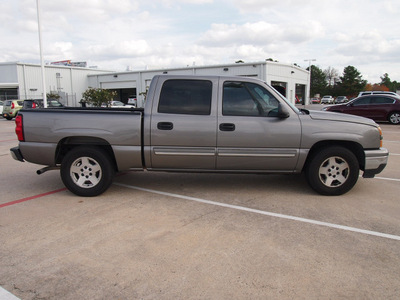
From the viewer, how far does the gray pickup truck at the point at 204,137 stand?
16.7ft

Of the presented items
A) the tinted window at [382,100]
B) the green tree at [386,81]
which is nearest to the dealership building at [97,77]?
the tinted window at [382,100]

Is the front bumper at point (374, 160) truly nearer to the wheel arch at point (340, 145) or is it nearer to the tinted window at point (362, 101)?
the wheel arch at point (340, 145)

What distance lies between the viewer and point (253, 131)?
5070mm

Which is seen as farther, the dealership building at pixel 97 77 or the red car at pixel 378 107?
the dealership building at pixel 97 77

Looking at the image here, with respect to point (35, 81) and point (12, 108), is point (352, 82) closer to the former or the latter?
point (35, 81)

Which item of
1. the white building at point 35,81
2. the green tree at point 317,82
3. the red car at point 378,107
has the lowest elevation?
the red car at point 378,107

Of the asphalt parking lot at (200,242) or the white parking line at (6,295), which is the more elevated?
the asphalt parking lot at (200,242)

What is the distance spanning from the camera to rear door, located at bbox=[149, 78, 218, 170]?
16.6 ft

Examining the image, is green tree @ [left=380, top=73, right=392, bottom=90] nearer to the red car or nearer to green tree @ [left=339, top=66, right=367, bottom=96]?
green tree @ [left=339, top=66, right=367, bottom=96]

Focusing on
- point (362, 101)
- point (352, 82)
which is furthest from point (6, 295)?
point (352, 82)

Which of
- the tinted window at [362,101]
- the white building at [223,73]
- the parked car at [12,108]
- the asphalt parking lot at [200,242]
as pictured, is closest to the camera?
the asphalt parking lot at [200,242]

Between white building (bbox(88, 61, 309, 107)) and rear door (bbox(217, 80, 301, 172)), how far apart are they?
26.9m

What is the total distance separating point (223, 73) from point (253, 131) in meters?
32.5

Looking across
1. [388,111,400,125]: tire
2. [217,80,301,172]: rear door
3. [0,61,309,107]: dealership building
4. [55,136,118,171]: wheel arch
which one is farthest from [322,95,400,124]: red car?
[0,61,309,107]: dealership building
